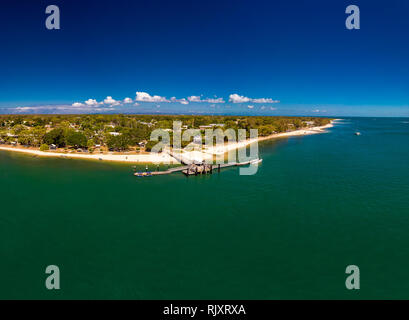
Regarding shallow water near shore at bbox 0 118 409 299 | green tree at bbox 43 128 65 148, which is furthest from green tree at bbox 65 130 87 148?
shallow water near shore at bbox 0 118 409 299

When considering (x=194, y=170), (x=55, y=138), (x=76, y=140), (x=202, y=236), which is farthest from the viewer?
(x=55, y=138)

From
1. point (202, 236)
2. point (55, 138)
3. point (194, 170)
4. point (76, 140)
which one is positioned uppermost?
point (55, 138)

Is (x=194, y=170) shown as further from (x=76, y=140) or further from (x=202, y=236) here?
(x=76, y=140)

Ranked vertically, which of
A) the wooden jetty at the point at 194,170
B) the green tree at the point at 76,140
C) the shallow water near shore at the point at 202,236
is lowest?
the shallow water near shore at the point at 202,236

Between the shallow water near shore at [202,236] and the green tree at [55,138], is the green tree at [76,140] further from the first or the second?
the shallow water near shore at [202,236]

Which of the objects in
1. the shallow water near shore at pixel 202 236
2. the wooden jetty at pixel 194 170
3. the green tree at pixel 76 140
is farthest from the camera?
the green tree at pixel 76 140

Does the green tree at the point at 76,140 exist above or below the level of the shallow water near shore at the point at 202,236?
above

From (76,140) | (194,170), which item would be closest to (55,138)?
(76,140)

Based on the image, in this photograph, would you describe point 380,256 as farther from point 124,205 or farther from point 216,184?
point 124,205

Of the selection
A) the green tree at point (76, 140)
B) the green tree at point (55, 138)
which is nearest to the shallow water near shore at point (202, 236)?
the green tree at point (76, 140)
